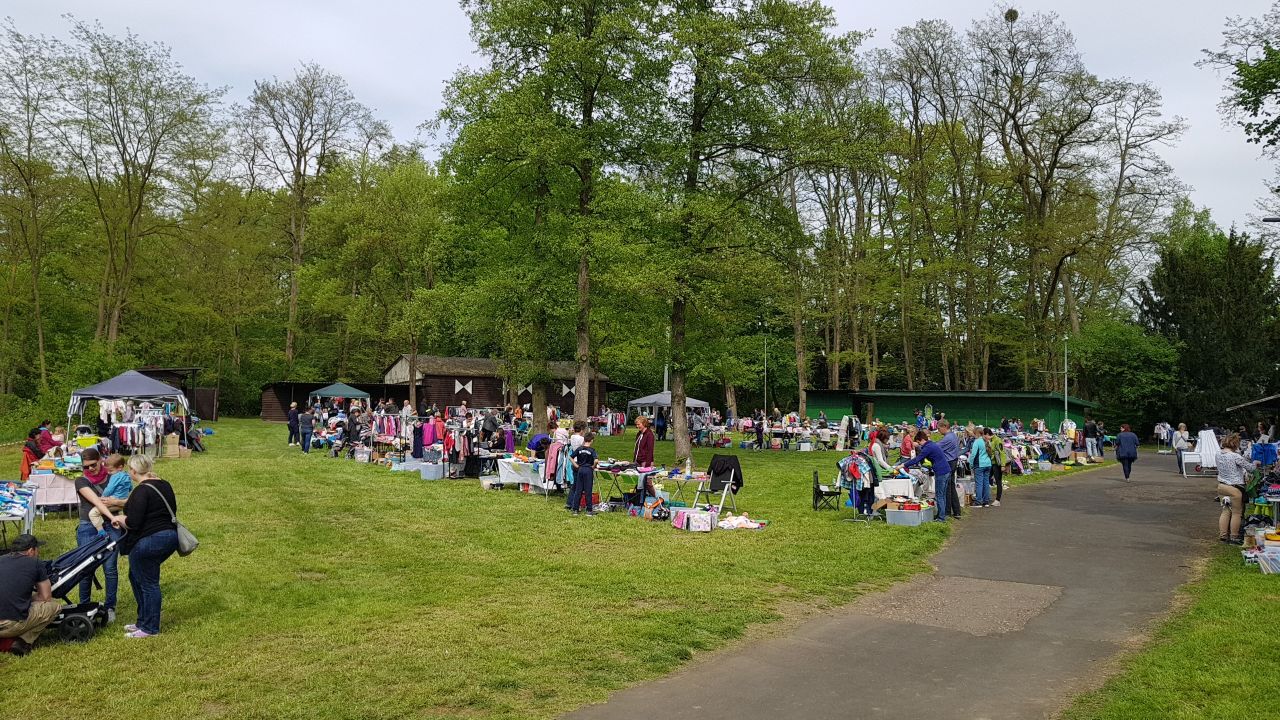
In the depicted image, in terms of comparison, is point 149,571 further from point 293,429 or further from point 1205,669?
point 293,429

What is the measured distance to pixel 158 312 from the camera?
39562mm

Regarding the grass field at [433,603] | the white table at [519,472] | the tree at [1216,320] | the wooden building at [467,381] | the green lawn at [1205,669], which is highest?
the tree at [1216,320]

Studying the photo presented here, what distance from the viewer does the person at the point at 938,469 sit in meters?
13.5

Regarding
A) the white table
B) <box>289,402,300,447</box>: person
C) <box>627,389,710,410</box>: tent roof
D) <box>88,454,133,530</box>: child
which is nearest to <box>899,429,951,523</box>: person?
the white table

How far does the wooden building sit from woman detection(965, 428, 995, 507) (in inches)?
1078

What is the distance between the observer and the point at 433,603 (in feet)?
26.7

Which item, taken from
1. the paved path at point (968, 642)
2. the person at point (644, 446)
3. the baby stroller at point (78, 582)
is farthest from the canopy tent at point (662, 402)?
the baby stroller at point (78, 582)

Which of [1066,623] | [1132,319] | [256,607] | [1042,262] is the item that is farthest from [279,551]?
[1132,319]

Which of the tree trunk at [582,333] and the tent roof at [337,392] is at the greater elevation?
the tree trunk at [582,333]

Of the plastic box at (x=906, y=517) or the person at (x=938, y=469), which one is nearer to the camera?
the plastic box at (x=906, y=517)

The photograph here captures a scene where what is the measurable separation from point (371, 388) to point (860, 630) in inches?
1659

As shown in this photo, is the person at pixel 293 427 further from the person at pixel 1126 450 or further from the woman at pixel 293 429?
the person at pixel 1126 450

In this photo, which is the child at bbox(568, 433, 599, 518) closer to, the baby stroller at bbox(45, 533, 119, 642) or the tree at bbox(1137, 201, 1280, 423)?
the baby stroller at bbox(45, 533, 119, 642)

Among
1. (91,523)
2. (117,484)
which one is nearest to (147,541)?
(117,484)
